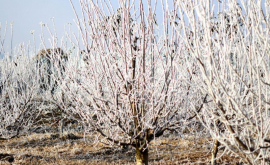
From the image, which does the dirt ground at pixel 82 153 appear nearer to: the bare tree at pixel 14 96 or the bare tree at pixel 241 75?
the bare tree at pixel 14 96

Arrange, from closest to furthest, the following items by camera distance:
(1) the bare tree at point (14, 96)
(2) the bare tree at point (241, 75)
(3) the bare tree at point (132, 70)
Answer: (2) the bare tree at point (241, 75) < (3) the bare tree at point (132, 70) < (1) the bare tree at point (14, 96)

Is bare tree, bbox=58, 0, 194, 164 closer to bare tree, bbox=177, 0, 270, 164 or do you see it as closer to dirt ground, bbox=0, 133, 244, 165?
bare tree, bbox=177, 0, 270, 164

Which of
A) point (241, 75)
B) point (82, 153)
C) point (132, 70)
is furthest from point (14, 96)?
point (241, 75)

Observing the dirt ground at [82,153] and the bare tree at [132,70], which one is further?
the dirt ground at [82,153]

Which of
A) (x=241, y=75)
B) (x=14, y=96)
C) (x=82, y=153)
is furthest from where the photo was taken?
(x=82, y=153)

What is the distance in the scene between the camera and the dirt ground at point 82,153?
6727 mm

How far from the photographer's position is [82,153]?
26.4 feet

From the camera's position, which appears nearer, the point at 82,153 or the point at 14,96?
the point at 14,96

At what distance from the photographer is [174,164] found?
635cm

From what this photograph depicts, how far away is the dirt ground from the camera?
6.73 m

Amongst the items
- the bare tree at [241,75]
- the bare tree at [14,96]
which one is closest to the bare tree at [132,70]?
the bare tree at [241,75]

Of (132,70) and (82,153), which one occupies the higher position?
(132,70)

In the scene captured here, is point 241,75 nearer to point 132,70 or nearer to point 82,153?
point 132,70

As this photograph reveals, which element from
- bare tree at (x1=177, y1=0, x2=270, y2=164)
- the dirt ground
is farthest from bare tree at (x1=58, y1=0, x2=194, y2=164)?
the dirt ground
